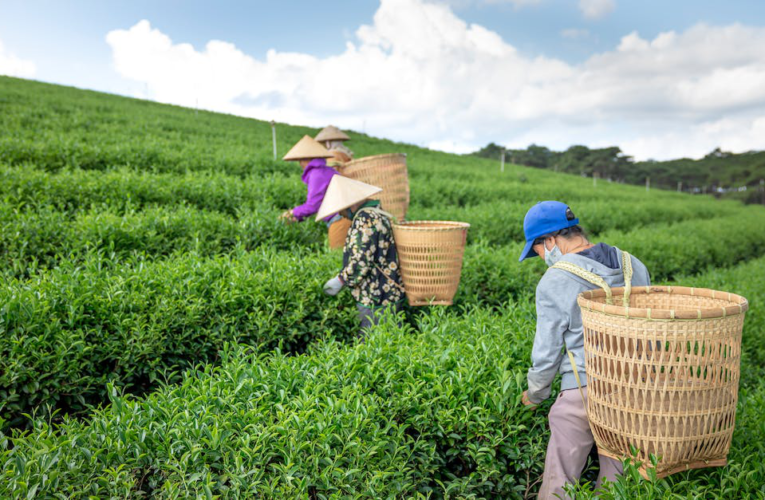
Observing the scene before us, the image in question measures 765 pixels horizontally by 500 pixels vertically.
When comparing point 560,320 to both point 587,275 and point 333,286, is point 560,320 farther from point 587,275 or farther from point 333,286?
point 333,286

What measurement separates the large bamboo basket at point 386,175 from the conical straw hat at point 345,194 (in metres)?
0.94

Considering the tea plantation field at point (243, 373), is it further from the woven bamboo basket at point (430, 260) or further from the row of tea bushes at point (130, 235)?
the woven bamboo basket at point (430, 260)

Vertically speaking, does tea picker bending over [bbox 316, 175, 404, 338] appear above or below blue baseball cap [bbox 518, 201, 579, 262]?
below

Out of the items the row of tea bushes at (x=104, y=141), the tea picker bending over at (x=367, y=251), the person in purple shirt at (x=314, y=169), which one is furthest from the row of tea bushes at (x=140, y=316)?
the row of tea bushes at (x=104, y=141)

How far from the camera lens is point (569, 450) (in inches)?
106

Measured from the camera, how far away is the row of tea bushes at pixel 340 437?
226 centimetres

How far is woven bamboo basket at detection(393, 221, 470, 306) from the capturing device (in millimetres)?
4238

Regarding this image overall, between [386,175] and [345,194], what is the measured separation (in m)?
1.21

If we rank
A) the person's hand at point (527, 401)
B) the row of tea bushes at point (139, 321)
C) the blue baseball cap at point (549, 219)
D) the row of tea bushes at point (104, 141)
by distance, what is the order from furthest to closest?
1. the row of tea bushes at point (104, 141)
2. the row of tea bushes at point (139, 321)
3. the person's hand at point (527, 401)
4. the blue baseball cap at point (549, 219)

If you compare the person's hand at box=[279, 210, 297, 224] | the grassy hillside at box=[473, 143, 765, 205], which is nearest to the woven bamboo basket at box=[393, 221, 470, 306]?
the person's hand at box=[279, 210, 297, 224]

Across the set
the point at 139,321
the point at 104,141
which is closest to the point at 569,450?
the point at 139,321

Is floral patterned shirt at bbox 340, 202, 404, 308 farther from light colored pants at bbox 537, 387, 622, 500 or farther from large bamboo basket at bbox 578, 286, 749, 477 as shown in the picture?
large bamboo basket at bbox 578, 286, 749, 477

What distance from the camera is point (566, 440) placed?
2715 millimetres

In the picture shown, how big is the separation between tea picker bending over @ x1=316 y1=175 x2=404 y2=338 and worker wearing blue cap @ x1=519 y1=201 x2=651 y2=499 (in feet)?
5.64
